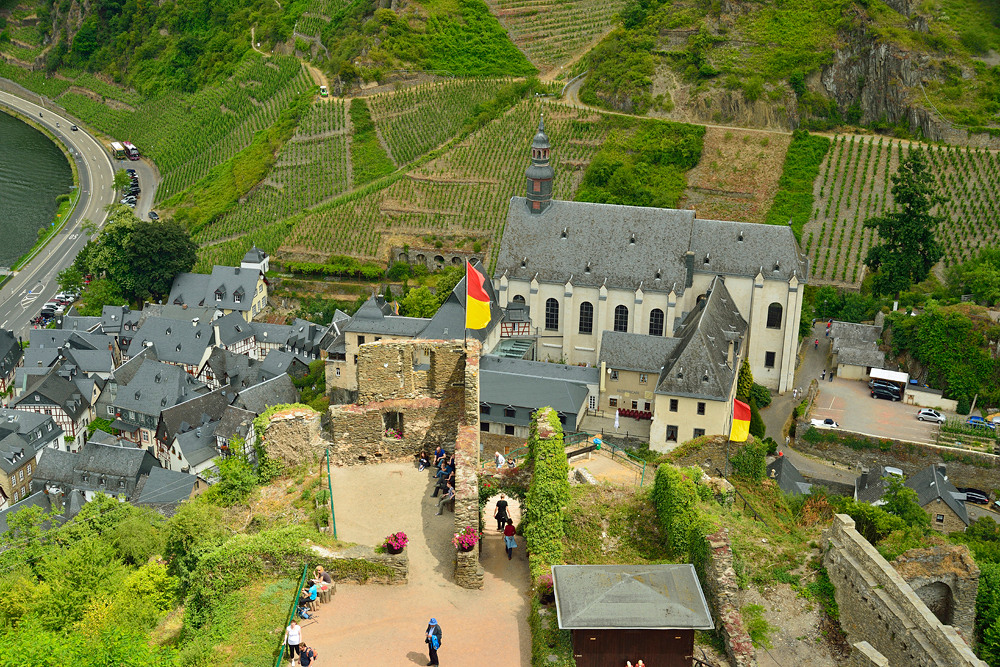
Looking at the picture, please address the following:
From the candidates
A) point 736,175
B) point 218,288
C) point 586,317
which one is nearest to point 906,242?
point 586,317

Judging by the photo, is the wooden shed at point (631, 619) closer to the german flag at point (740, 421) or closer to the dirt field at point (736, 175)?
the german flag at point (740, 421)

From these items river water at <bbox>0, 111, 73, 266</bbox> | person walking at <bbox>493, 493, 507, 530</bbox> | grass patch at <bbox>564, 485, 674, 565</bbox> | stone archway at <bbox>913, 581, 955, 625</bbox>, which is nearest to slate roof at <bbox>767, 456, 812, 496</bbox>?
stone archway at <bbox>913, 581, 955, 625</bbox>

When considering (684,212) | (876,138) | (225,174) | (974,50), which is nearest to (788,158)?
(876,138)

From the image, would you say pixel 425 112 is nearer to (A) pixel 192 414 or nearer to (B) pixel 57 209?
(B) pixel 57 209

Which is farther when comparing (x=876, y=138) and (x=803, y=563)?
(x=876, y=138)

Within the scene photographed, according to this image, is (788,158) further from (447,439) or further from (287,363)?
(447,439)

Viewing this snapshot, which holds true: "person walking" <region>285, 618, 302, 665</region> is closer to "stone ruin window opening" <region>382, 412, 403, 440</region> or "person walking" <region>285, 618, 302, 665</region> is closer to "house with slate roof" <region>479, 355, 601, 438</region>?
"stone ruin window opening" <region>382, 412, 403, 440</region>
